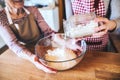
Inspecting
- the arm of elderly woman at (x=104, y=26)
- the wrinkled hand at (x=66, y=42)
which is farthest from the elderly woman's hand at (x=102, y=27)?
the wrinkled hand at (x=66, y=42)

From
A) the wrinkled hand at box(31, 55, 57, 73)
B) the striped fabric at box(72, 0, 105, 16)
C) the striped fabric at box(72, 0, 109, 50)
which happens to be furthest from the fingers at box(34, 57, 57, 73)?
the striped fabric at box(72, 0, 105, 16)

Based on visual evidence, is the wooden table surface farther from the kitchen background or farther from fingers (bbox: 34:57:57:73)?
the kitchen background

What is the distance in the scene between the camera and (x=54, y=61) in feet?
2.07

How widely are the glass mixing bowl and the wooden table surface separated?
40mm

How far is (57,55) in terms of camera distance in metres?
0.70

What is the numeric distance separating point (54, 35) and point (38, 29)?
0.32ft

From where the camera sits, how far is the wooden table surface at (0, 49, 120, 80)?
658 mm

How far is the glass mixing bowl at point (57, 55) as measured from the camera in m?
0.65

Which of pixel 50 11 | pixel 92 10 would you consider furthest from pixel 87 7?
pixel 50 11

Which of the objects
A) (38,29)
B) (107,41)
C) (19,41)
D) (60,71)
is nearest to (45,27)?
(38,29)

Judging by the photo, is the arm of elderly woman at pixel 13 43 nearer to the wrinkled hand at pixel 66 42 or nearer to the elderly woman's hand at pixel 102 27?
the wrinkled hand at pixel 66 42

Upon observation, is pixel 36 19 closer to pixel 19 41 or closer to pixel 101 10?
pixel 19 41

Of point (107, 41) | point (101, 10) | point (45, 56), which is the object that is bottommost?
point (107, 41)

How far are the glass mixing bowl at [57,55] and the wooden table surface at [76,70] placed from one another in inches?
1.6
